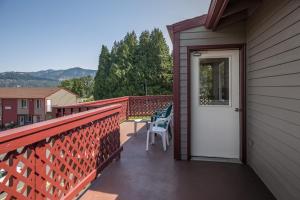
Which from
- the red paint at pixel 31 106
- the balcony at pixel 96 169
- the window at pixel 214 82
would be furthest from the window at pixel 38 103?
the window at pixel 214 82

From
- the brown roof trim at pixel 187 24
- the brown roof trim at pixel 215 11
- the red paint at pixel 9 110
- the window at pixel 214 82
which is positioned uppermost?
the brown roof trim at pixel 187 24

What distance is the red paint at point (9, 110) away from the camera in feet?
101

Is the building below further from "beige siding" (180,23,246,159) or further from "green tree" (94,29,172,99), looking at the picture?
"beige siding" (180,23,246,159)

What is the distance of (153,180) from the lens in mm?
3262

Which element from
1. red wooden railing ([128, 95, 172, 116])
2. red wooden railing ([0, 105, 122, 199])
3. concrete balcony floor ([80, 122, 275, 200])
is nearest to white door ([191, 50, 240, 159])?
concrete balcony floor ([80, 122, 275, 200])

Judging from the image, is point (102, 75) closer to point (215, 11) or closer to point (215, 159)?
point (215, 159)

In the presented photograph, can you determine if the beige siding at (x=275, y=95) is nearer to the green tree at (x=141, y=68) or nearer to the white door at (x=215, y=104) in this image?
the white door at (x=215, y=104)

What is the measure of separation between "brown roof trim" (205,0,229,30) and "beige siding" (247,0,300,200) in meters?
0.53

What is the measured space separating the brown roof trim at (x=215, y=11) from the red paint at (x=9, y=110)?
32558 mm

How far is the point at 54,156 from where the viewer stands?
7.34ft

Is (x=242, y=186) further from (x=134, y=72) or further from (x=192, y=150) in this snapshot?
(x=134, y=72)

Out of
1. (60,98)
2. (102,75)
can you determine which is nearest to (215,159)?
(102,75)

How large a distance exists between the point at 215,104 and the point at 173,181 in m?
1.54

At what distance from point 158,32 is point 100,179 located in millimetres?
19817
